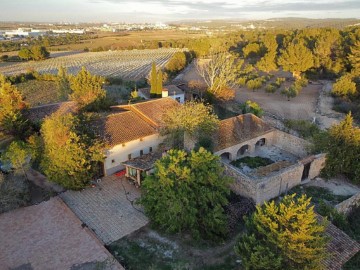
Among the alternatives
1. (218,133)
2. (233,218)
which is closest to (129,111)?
(218,133)

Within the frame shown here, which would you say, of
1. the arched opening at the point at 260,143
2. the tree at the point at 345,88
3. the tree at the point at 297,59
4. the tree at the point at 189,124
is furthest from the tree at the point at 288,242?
the tree at the point at 297,59

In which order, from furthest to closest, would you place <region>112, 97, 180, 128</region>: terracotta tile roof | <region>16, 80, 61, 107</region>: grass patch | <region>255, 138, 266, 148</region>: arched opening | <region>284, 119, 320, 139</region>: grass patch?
<region>16, 80, 61, 107</region>: grass patch
<region>284, 119, 320, 139</region>: grass patch
<region>255, 138, 266, 148</region>: arched opening
<region>112, 97, 180, 128</region>: terracotta tile roof

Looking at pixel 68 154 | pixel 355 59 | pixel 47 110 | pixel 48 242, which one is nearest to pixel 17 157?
pixel 68 154

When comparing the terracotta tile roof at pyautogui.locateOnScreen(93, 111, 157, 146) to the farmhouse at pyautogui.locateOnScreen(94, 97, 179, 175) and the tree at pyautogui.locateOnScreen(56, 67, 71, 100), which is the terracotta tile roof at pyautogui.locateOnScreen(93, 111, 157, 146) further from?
the tree at pyautogui.locateOnScreen(56, 67, 71, 100)

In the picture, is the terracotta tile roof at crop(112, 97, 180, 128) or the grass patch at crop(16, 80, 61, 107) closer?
the terracotta tile roof at crop(112, 97, 180, 128)

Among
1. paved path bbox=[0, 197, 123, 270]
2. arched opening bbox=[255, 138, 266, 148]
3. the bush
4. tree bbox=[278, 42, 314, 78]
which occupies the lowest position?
paved path bbox=[0, 197, 123, 270]

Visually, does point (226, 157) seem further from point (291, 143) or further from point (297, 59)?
point (297, 59)

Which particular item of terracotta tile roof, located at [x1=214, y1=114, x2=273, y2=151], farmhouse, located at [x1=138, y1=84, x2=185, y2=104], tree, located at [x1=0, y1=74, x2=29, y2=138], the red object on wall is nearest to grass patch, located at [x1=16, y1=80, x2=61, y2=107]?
farmhouse, located at [x1=138, y1=84, x2=185, y2=104]

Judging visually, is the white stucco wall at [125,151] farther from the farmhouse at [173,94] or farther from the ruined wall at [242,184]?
the farmhouse at [173,94]
